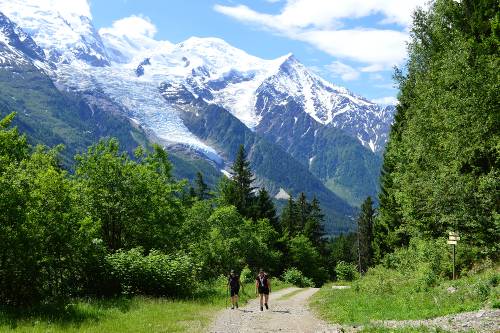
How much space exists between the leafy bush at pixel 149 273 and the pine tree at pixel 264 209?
55350mm

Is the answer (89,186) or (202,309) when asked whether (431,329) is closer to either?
(202,309)

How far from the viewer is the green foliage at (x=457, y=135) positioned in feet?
94.4

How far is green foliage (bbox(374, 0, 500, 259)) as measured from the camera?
94.4 feet

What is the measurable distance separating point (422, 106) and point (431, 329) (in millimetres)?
23054

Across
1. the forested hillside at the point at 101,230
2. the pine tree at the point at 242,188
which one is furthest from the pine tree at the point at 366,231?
the forested hillside at the point at 101,230

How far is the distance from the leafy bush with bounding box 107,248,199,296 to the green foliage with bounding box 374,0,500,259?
1640 centimetres

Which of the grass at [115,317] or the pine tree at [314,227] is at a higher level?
the pine tree at [314,227]

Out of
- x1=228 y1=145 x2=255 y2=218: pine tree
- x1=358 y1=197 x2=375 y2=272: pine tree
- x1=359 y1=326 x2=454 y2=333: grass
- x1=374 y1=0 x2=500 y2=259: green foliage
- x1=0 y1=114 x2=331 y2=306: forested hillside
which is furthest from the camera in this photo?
x1=358 y1=197 x2=375 y2=272: pine tree

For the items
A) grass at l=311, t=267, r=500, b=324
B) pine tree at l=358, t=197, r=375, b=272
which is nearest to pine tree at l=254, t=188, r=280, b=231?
pine tree at l=358, t=197, r=375, b=272

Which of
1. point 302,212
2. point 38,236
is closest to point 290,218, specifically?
point 302,212

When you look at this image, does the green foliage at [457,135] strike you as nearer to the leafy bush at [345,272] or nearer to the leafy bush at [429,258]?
the leafy bush at [429,258]

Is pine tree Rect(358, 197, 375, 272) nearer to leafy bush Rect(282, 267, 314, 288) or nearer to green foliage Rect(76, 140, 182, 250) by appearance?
leafy bush Rect(282, 267, 314, 288)

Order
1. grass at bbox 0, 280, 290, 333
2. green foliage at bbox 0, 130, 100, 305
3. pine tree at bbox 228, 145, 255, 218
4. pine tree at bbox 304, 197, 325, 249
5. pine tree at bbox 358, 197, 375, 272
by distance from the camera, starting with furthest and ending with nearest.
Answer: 1. pine tree at bbox 358, 197, 375, 272
2. pine tree at bbox 304, 197, 325, 249
3. pine tree at bbox 228, 145, 255, 218
4. green foliage at bbox 0, 130, 100, 305
5. grass at bbox 0, 280, 290, 333

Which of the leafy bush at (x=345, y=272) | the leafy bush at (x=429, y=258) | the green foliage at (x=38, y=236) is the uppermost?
the green foliage at (x=38, y=236)
